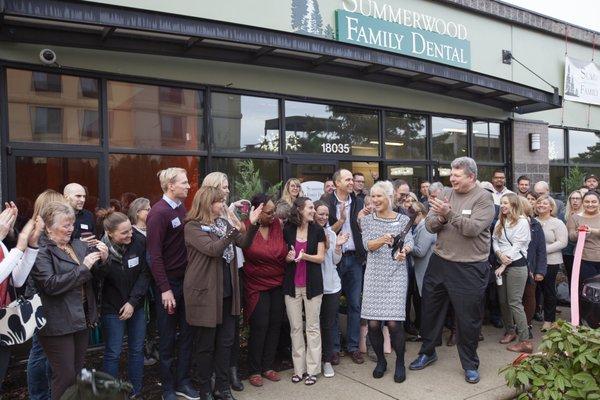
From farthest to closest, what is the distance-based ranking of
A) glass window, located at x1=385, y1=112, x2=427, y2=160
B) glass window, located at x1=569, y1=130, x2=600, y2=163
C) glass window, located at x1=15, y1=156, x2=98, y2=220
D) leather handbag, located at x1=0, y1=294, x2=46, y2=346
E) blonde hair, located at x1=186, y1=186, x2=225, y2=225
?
glass window, located at x1=569, y1=130, x2=600, y2=163, glass window, located at x1=385, y1=112, x2=427, y2=160, glass window, located at x1=15, y1=156, x2=98, y2=220, blonde hair, located at x1=186, y1=186, x2=225, y2=225, leather handbag, located at x1=0, y1=294, x2=46, y2=346

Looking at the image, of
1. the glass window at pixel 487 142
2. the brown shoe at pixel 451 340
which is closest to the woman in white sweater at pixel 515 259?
the brown shoe at pixel 451 340

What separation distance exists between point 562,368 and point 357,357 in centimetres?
208

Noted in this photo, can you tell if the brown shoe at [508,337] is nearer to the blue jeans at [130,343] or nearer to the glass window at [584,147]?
the blue jeans at [130,343]

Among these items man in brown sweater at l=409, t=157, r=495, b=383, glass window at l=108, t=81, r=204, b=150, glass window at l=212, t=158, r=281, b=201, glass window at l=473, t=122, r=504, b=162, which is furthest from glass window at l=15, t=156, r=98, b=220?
glass window at l=473, t=122, r=504, b=162

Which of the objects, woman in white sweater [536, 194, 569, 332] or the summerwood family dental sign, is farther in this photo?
the summerwood family dental sign

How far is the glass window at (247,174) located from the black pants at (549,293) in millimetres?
3924

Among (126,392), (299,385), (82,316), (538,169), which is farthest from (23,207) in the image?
(538,169)

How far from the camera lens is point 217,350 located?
407 centimetres

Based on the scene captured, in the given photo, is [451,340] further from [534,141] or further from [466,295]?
[534,141]

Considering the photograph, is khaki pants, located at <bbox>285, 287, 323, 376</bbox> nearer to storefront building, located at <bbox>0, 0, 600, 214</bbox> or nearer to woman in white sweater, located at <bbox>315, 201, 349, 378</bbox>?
woman in white sweater, located at <bbox>315, 201, 349, 378</bbox>

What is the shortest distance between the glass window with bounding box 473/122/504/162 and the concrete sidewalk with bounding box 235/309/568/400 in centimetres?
599

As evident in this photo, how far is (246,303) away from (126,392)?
289cm

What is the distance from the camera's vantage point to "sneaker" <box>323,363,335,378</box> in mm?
4625

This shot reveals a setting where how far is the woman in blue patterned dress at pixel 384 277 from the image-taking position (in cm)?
450
